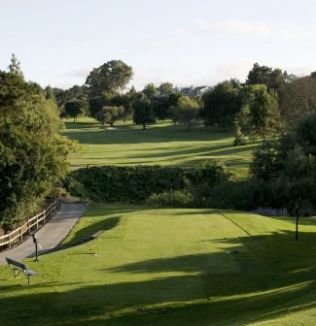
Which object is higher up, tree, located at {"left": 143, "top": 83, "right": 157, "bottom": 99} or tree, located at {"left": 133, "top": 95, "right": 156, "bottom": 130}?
tree, located at {"left": 143, "top": 83, "right": 157, "bottom": 99}

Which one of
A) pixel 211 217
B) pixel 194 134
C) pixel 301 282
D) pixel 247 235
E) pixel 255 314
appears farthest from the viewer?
pixel 194 134

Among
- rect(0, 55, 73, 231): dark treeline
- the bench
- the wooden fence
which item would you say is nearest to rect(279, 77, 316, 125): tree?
the wooden fence

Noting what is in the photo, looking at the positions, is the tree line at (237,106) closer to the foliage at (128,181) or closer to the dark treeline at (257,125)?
the dark treeline at (257,125)

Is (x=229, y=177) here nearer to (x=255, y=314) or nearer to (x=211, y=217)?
(x=211, y=217)

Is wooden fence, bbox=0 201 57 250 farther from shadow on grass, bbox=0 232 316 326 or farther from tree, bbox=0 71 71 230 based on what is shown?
shadow on grass, bbox=0 232 316 326

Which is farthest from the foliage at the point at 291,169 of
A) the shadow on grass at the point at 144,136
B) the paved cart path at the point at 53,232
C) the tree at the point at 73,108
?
the tree at the point at 73,108

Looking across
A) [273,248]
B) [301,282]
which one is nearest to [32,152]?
[273,248]

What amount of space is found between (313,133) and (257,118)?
1340 inches

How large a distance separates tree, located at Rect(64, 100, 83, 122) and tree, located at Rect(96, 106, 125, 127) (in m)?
12.0

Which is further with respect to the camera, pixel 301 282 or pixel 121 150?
pixel 121 150

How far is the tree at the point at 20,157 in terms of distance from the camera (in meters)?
38.3

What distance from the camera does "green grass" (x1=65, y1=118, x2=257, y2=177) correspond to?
7606 cm

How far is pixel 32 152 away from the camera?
39562mm

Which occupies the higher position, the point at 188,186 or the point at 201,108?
the point at 201,108
